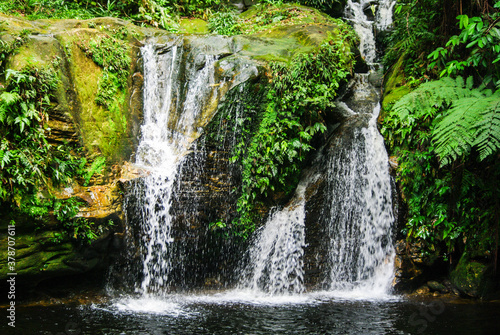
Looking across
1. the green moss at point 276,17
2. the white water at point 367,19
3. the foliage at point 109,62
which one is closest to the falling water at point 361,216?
the green moss at point 276,17

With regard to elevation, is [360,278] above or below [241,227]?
below

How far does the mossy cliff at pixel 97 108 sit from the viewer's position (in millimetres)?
5219

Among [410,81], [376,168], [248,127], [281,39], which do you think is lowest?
[376,168]

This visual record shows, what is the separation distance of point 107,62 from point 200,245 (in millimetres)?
4361

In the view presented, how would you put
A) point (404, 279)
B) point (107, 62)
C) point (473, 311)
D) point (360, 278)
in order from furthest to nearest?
1. point (107, 62)
2. point (360, 278)
3. point (404, 279)
4. point (473, 311)

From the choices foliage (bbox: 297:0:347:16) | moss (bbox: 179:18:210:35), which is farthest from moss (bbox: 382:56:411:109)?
moss (bbox: 179:18:210:35)

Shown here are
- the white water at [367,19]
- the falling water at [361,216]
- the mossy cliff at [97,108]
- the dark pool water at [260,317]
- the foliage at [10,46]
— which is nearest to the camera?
the dark pool water at [260,317]

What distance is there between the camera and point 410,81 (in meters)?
6.56

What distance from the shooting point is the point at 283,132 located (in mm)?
6457

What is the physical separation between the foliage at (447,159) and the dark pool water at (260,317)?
1275 millimetres

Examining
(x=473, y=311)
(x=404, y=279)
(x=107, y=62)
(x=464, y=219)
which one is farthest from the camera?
(x=107, y=62)

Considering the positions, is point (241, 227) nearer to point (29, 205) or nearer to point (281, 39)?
point (29, 205)

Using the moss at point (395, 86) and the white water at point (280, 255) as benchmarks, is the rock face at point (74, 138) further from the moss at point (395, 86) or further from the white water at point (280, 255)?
the moss at point (395, 86)

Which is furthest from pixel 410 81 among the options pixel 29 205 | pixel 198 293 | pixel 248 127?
pixel 29 205
